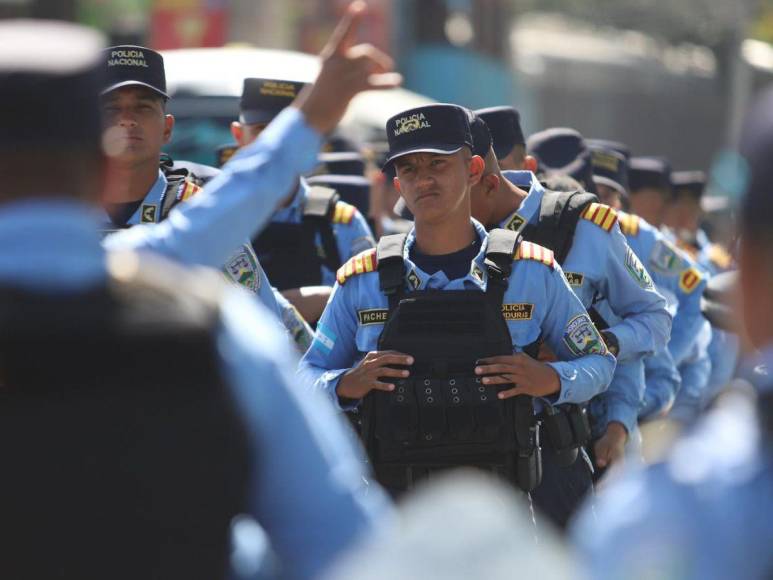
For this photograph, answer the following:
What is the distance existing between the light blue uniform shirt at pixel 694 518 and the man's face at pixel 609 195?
6407mm

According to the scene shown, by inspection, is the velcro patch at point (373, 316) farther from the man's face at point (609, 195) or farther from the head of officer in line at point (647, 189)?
the head of officer in line at point (647, 189)

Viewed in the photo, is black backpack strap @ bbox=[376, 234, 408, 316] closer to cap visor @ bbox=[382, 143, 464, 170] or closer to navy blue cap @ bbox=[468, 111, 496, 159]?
cap visor @ bbox=[382, 143, 464, 170]

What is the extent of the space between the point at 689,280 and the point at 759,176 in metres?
5.82

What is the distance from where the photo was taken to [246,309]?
A: 240cm

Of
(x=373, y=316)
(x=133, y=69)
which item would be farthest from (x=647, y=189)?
(x=373, y=316)

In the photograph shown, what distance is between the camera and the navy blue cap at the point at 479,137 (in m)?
5.61

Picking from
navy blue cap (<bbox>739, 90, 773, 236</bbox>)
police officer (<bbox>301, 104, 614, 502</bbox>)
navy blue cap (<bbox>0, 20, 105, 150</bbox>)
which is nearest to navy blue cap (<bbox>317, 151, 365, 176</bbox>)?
police officer (<bbox>301, 104, 614, 502</bbox>)

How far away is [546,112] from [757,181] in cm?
3788

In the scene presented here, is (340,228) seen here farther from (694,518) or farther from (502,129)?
(694,518)

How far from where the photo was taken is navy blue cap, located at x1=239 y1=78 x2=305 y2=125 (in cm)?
720

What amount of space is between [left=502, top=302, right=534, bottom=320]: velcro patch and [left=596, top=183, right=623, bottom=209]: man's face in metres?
3.28

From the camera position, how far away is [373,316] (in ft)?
17.0

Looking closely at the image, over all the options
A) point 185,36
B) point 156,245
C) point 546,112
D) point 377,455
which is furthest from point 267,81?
point 546,112

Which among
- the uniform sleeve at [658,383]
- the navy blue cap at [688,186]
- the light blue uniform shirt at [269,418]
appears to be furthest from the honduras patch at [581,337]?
the navy blue cap at [688,186]
